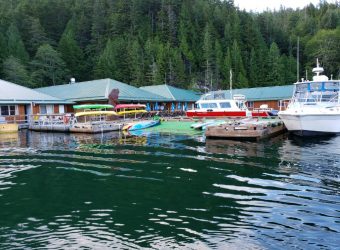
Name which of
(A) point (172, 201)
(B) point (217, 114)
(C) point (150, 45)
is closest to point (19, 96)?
(B) point (217, 114)

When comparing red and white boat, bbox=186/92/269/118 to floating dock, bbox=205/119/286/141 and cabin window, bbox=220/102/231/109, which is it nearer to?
cabin window, bbox=220/102/231/109

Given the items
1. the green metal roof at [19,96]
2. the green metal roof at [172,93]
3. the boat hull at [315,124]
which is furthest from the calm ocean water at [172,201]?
the green metal roof at [172,93]

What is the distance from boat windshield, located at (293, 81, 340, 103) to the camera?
69.0 ft

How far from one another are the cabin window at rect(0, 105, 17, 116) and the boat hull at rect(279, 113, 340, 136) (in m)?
24.0

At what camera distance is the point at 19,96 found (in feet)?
103

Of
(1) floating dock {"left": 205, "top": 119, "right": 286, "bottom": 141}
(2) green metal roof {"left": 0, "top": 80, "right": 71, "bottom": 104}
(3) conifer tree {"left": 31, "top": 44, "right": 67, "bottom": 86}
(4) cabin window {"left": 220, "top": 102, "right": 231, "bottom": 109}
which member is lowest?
(1) floating dock {"left": 205, "top": 119, "right": 286, "bottom": 141}

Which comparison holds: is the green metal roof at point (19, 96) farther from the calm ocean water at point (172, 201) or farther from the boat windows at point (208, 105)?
the calm ocean water at point (172, 201)

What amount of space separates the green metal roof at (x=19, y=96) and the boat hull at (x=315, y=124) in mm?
23320

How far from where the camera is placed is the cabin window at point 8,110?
29.9m

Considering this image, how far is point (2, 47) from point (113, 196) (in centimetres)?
5883

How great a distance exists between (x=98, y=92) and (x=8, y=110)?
9.27 m

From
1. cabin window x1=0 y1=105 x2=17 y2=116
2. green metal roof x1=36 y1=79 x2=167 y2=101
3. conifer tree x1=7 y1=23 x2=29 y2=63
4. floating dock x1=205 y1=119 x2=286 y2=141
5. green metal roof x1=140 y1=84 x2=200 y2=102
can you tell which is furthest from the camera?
conifer tree x1=7 y1=23 x2=29 y2=63

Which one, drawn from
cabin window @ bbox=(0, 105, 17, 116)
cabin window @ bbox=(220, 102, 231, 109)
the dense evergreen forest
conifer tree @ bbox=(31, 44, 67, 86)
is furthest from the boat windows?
conifer tree @ bbox=(31, 44, 67, 86)

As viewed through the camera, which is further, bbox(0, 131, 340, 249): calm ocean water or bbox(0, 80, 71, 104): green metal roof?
bbox(0, 80, 71, 104): green metal roof
